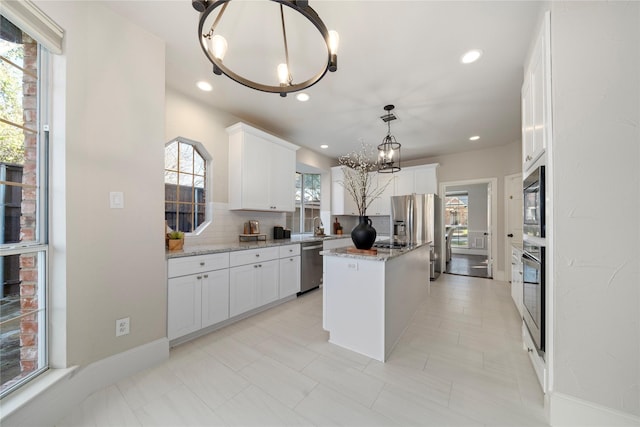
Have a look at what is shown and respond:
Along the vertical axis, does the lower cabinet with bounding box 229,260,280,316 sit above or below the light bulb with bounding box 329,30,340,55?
below

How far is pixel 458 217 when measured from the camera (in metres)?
9.05

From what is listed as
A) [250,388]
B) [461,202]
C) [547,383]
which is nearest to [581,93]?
[547,383]

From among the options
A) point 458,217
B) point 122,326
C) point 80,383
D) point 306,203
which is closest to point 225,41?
point 122,326

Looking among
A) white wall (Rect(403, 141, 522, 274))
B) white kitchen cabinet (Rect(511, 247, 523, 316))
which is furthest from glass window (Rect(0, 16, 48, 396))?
white wall (Rect(403, 141, 522, 274))

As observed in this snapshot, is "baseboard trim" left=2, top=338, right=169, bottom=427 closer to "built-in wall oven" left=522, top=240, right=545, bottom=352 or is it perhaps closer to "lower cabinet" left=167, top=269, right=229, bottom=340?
"lower cabinet" left=167, top=269, right=229, bottom=340

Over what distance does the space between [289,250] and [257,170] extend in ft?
3.94

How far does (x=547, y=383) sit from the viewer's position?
4.47 feet

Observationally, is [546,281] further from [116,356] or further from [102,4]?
[102,4]

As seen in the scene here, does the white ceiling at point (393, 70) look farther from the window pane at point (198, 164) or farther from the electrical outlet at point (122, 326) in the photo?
the electrical outlet at point (122, 326)

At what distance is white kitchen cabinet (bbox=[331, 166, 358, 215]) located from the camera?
516 cm

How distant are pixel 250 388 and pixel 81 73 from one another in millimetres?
2330

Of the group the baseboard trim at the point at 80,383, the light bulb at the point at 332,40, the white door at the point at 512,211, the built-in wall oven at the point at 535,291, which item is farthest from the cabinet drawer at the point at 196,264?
the white door at the point at 512,211

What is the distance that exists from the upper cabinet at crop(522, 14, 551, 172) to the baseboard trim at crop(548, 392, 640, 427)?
1.40 meters

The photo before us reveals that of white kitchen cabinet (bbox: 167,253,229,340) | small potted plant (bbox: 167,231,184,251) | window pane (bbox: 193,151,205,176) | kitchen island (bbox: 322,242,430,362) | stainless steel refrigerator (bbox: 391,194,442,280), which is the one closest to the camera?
kitchen island (bbox: 322,242,430,362)
